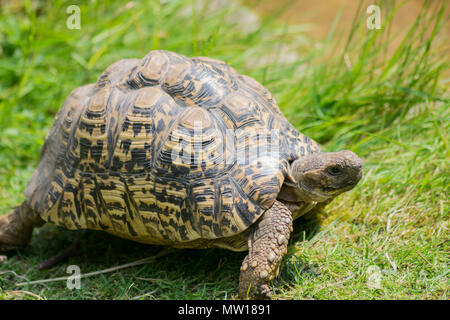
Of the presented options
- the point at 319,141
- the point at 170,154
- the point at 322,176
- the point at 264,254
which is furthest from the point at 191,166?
the point at 319,141

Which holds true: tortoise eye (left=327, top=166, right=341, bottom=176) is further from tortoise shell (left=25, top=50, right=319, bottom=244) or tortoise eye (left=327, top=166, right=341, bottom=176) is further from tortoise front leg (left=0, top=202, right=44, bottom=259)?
tortoise front leg (left=0, top=202, right=44, bottom=259)

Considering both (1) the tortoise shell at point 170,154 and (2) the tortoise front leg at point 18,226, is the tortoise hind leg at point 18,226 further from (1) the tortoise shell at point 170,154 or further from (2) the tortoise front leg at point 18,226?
(1) the tortoise shell at point 170,154

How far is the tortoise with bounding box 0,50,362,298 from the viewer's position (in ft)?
8.20

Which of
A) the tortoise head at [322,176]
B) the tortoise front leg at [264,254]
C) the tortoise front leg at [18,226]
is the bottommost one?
the tortoise front leg at [264,254]

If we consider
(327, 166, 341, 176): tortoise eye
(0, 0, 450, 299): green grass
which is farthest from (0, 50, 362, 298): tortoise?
(0, 0, 450, 299): green grass

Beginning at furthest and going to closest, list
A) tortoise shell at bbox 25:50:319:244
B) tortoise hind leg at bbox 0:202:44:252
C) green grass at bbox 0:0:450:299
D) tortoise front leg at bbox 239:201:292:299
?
tortoise hind leg at bbox 0:202:44:252, green grass at bbox 0:0:450:299, tortoise shell at bbox 25:50:319:244, tortoise front leg at bbox 239:201:292:299

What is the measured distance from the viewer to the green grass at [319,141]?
271 cm

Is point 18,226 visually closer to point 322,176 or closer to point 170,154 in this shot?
point 170,154

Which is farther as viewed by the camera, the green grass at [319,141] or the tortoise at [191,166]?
the green grass at [319,141]

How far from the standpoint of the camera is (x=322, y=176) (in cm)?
258

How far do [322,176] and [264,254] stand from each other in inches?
22.0

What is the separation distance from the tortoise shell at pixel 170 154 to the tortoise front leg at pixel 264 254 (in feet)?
0.33

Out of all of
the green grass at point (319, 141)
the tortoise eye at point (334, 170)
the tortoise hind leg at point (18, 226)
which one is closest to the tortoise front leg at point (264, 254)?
the green grass at point (319, 141)

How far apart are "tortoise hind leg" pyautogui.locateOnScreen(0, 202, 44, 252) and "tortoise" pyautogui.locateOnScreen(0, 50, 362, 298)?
0.95ft
